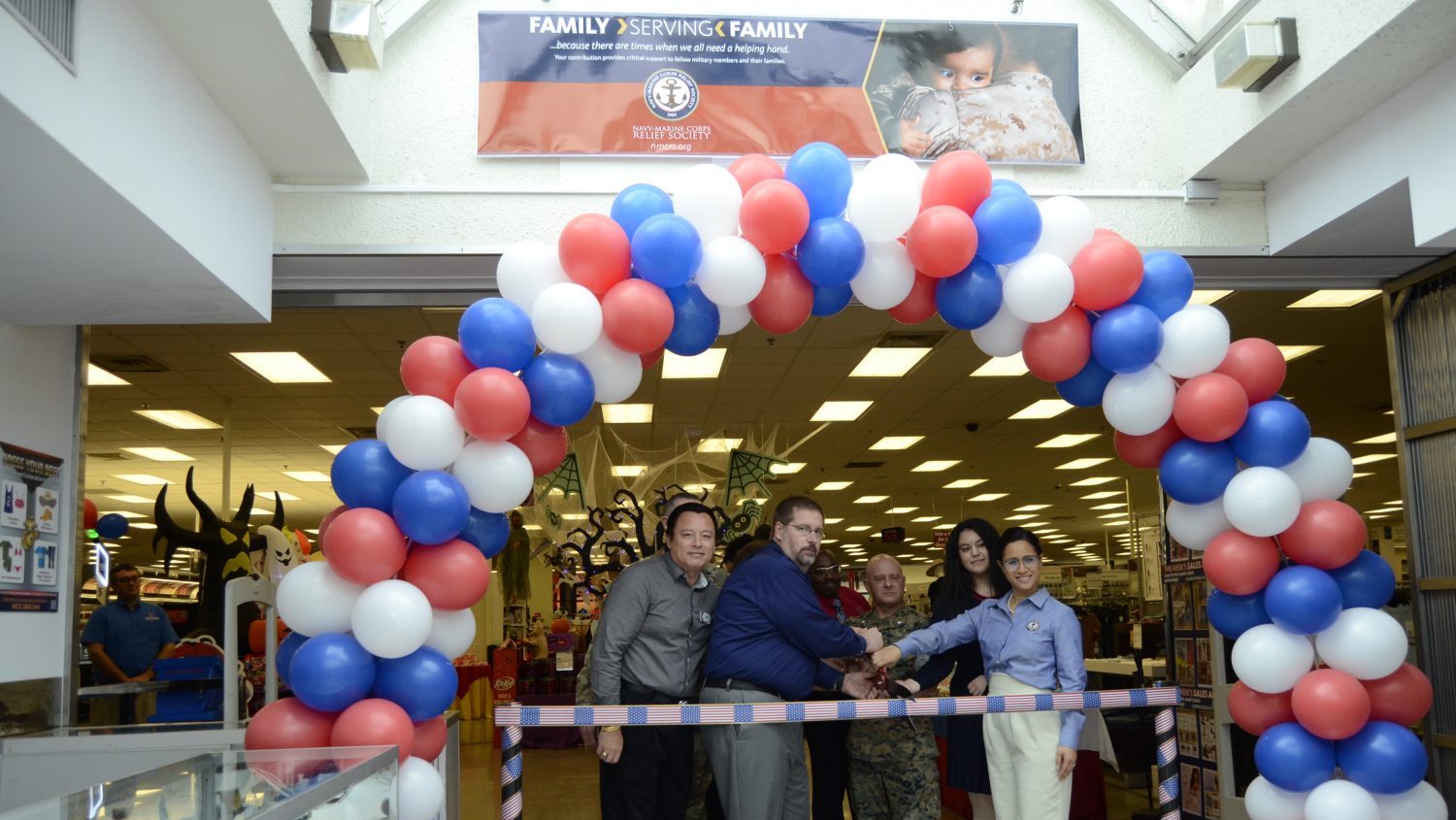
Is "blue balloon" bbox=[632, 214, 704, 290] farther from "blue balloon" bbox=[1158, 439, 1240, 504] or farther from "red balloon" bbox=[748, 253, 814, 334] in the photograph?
"blue balloon" bbox=[1158, 439, 1240, 504]

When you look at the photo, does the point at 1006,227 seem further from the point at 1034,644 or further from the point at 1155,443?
the point at 1034,644

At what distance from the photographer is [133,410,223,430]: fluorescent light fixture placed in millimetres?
11305

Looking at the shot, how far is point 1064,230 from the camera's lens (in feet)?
13.1

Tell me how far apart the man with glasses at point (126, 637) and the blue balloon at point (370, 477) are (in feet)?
16.2

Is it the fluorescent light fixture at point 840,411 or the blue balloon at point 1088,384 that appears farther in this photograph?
the fluorescent light fixture at point 840,411

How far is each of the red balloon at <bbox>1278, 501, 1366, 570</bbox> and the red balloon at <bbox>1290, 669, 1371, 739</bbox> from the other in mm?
377

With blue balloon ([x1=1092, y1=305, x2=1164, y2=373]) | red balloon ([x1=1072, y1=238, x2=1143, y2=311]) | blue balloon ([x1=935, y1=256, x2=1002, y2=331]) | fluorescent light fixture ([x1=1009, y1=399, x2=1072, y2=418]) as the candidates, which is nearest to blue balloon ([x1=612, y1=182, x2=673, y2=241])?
blue balloon ([x1=935, y1=256, x2=1002, y2=331])

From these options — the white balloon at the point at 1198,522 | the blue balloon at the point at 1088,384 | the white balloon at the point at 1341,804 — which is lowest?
the white balloon at the point at 1341,804

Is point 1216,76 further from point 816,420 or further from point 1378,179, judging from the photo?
point 816,420

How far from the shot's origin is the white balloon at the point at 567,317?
3.57m

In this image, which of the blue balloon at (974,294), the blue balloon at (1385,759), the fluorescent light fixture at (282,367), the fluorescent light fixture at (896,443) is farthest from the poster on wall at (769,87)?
the fluorescent light fixture at (896,443)

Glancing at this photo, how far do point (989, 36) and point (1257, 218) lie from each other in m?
1.41

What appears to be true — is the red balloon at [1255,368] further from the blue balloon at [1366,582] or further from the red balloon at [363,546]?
the red balloon at [363,546]

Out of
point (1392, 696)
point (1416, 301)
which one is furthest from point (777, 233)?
point (1416, 301)
